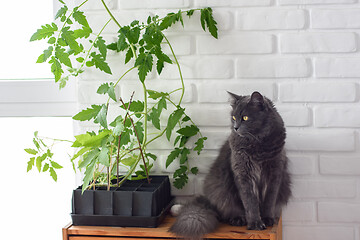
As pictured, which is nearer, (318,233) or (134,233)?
(134,233)

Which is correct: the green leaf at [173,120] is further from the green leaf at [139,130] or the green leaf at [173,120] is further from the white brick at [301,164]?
the white brick at [301,164]

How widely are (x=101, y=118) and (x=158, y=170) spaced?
40 cm

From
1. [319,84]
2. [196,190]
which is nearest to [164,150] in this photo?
[196,190]

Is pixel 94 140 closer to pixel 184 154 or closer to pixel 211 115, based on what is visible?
pixel 184 154

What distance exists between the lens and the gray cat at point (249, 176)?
1292 mm

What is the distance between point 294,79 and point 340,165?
374mm

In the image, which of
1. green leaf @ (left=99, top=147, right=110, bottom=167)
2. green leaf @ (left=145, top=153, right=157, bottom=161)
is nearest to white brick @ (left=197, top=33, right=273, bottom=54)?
green leaf @ (left=145, top=153, right=157, bottom=161)

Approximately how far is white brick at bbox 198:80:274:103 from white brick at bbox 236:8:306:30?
216 mm

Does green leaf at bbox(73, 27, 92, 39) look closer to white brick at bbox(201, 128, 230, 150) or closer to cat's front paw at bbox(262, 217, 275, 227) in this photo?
white brick at bbox(201, 128, 230, 150)

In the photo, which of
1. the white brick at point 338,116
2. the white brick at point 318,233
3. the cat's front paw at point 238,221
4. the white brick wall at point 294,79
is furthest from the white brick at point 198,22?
the white brick at point 318,233

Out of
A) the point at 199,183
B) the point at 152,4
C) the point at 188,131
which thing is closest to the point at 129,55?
the point at 152,4

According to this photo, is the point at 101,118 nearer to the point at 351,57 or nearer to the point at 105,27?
the point at 105,27

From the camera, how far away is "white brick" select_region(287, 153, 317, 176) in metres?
1.58

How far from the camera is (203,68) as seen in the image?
5.22ft
